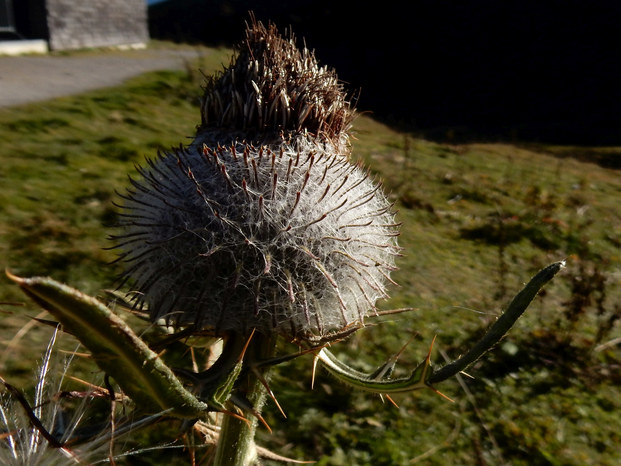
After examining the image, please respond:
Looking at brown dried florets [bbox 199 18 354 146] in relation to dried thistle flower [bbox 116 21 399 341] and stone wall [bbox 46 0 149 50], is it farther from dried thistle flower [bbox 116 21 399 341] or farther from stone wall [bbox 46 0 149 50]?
stone wall [bbox 46 0 149 50]

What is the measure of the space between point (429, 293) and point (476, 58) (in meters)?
22.6

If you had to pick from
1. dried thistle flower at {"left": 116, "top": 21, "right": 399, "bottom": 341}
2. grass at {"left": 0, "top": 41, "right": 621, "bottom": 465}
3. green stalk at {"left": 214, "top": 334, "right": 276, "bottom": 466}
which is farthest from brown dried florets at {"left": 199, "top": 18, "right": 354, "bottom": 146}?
grass at {"left": 0, "top": 41, "right": 621, "bottom": 465}

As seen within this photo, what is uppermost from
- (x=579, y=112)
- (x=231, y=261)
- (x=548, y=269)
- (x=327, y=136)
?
(x=327, y=136)

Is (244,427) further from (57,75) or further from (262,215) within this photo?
(57,75)

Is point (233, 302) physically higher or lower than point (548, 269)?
lower

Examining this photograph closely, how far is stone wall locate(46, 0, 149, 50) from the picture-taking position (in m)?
16.0

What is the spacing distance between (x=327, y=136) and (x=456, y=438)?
2.11m

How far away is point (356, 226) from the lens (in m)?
1.90

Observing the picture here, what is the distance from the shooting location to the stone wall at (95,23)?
52.5 feet

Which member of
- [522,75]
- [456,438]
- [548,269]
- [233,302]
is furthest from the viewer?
[522,75]

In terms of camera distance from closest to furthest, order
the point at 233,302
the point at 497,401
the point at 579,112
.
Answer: the point at 233,302 → the point at 497,401 → the point at 579,112

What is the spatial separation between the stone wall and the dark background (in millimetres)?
4788

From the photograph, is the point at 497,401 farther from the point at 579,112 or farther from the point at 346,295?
the point at 579,112

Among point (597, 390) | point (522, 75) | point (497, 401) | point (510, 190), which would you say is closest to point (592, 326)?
point (597, 390)
